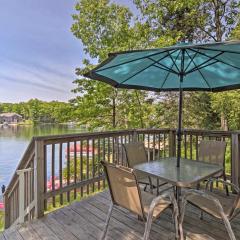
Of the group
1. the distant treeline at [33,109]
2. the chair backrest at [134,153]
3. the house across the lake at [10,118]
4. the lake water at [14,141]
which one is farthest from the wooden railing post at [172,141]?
the house across the lake at [10,118]

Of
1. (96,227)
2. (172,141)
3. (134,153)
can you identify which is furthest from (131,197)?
(172,141)

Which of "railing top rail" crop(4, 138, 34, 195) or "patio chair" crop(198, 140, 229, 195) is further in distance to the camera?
"patio chair" crop(198, 140, 229, 195)

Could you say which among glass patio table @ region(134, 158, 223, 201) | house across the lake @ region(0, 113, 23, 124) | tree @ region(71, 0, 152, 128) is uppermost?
tree @ region(71, 0, 152, 128)

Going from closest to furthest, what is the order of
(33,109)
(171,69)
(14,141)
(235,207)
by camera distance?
(235,207) < (171,69) < (14,141) < (33,109)

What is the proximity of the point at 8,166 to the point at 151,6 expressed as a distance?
14981 millimetres

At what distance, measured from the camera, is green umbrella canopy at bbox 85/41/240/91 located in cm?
234

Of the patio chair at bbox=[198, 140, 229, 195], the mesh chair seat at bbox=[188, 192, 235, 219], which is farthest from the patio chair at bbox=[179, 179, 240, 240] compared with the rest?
the patio chair at bbox=[198, 140, 229, 195]

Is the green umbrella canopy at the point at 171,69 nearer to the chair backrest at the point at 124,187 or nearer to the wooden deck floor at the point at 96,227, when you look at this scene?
the chair backrest at the point at 124,187

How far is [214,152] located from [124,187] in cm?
209

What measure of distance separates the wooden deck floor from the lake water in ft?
23.5

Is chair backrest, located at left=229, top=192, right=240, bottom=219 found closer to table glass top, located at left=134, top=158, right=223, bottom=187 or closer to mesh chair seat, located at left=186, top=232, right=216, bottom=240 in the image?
table glass top, located at left=134, top=158, right=223, bottom=187

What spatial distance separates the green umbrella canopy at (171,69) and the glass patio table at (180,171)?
1.15 meters

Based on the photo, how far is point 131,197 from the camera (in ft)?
6.17

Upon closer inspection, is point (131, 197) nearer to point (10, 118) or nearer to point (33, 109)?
point (33, 109)
